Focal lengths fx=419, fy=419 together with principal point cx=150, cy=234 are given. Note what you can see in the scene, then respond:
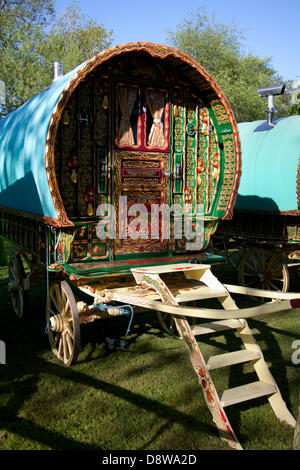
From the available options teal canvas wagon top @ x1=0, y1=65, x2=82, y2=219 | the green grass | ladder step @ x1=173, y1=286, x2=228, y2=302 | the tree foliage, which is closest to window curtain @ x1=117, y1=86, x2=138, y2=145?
teal canvas wagon top @ x1=0, y1=65, x2=82, y2=219

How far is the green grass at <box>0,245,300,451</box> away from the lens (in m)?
3.65

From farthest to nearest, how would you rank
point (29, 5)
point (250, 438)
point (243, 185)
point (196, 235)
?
point (29, 5), point (243, 185), point (196, 235), point (250, 438)

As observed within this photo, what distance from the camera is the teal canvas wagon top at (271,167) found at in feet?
24.3

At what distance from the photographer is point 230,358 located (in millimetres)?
3908

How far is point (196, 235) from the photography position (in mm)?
5855

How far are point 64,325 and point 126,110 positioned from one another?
279 cm

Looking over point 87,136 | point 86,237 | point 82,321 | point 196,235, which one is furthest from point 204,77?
point 82,321

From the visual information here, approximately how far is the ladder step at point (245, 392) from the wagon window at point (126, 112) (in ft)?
10.4

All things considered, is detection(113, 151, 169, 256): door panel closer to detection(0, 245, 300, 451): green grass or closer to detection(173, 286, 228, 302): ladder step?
detection(173, 286, 228, 302): ladder step

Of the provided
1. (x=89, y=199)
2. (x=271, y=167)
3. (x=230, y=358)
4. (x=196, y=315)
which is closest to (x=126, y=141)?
(x=89, y=199)

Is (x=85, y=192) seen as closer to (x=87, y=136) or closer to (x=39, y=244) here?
(x=87, y=136)

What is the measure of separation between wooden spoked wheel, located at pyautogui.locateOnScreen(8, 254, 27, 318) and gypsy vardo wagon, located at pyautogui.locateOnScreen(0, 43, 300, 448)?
0.82 meters

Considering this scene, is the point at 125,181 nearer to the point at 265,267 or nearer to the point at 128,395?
the point at 128,395
